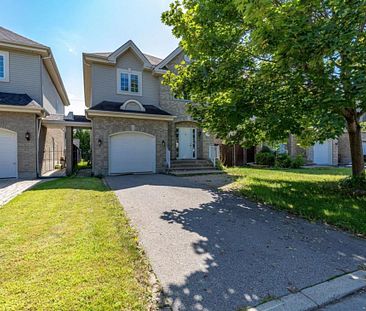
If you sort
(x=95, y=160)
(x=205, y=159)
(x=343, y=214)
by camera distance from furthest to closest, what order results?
(x=205, y=159), (x=95, y=160), (x=343, y=214)

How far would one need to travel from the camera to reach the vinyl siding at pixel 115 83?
14.7 metres

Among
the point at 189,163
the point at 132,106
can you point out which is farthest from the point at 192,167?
the point at 132,106

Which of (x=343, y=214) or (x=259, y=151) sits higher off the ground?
(x=259, y=151)

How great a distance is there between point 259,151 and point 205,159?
620cm

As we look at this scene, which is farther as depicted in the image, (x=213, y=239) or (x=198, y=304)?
(x=213, y=239)

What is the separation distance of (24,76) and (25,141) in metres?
4.18

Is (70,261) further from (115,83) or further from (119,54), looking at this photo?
(119,54)

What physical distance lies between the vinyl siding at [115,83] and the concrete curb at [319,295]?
14594mm

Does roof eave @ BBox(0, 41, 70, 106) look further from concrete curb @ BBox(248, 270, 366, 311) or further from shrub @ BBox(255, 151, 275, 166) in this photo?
shrub @ BBox(255, 151, 275, 166)

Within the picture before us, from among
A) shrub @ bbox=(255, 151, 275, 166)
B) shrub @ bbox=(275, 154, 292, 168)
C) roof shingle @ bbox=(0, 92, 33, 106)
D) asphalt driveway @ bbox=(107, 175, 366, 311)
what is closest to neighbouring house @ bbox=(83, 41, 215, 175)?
roof shingle @ bbox=(0, 92, 33, 106)

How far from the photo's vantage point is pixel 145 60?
1567cm


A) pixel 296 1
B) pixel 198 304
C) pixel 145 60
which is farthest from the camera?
pixel 145 60

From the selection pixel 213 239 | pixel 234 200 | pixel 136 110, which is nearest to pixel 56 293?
pixel 213 239

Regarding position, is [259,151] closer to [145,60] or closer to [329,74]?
[145,60]
